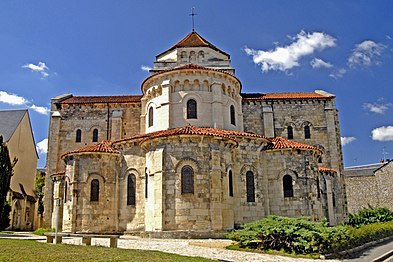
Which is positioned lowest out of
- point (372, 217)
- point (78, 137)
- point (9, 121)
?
point (372, 217)

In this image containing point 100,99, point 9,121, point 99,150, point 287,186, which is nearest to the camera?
point 287,186

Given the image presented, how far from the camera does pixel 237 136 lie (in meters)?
24.4

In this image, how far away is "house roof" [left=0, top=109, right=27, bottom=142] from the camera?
Result: 36969mm

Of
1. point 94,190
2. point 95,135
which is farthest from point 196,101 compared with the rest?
point 95,135

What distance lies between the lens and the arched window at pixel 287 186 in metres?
24.5

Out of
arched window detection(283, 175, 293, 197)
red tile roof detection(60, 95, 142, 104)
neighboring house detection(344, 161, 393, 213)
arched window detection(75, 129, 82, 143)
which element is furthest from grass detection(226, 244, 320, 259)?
neighboring house detection(344, 161, 393, 213)

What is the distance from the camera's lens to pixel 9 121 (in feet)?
128

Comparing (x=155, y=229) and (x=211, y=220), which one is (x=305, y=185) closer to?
(x=211, y=220)

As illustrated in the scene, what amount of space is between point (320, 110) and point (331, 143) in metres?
3.37

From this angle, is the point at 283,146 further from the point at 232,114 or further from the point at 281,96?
the point at 281,96

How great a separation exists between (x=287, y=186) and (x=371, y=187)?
3181cm

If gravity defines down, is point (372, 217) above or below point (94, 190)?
below

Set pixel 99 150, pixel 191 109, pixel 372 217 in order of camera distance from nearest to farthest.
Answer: pixel 99 150 < pixel 191 109 < pixel 372 217

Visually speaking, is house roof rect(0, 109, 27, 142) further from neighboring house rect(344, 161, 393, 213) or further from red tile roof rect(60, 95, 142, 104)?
neighboring house rect(344, 161, 393, 213)
